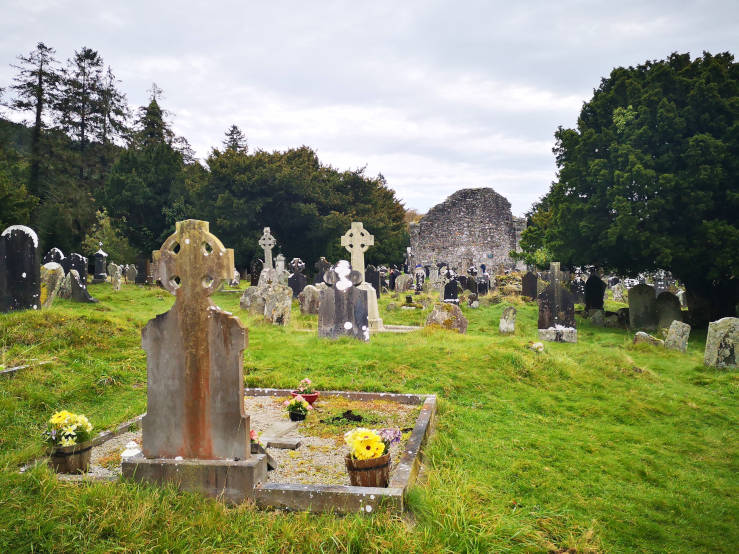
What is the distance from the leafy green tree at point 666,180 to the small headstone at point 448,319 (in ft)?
16.8

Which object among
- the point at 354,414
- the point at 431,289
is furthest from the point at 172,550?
the point at 431,289

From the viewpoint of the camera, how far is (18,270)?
10305 mm

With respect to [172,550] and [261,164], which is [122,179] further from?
[172,550]

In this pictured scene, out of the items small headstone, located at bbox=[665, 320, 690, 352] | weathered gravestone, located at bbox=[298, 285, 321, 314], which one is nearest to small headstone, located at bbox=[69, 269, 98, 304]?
weathered gravestone, located at bbox=[298, 285, 321, 314]

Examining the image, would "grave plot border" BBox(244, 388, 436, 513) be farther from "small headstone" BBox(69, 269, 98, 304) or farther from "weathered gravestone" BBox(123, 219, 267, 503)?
"small headstone" BBox(69, 269, 98, 304)

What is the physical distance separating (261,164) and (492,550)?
Result: 2729cm

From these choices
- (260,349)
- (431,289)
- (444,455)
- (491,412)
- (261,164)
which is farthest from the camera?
(261,164)

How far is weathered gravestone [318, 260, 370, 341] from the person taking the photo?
10.2m

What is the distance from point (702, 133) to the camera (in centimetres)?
1376

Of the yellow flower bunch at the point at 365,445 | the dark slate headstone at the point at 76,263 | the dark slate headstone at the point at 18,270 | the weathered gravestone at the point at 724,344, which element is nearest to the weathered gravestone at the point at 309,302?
the dark slate headstone at the point at 18,270

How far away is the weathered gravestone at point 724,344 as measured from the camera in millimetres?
9297

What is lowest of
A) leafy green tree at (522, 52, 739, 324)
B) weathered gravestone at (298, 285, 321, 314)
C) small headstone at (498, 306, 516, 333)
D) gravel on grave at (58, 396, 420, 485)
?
gravel on grave at (58, 396, 420, 485)

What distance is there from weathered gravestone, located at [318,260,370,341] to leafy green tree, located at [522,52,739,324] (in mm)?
7780

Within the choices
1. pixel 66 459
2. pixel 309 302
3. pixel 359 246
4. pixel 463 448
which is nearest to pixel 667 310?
pixel 359 246
